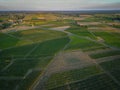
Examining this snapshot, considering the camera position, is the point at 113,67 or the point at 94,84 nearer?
the point at 94,84

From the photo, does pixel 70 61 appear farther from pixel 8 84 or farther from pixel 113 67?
pixel 8 84

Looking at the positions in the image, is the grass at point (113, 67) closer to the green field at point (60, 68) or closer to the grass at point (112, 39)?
the green field at point (60, 68)

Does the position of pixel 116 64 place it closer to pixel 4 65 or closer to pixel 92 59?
pixel 92 59

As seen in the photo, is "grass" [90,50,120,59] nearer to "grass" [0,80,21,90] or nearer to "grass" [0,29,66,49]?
"grass" [0,80,21,90]

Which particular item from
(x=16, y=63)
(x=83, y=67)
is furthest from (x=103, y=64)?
(x=16, y=63)

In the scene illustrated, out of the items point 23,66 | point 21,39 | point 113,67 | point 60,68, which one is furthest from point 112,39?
point 23,66
